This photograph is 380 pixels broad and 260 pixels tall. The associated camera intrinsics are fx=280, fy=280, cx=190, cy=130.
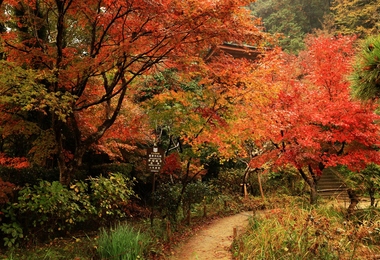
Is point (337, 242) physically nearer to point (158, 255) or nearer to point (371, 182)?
point (158, 255)

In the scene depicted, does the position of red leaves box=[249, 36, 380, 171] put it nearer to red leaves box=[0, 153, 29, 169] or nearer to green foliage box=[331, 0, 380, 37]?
red leaves box=[0, 153, 29, 169]

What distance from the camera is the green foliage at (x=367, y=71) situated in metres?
2.54

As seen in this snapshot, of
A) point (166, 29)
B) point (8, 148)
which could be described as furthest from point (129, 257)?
point (8, 148)

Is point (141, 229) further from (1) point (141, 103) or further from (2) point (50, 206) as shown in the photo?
(1) point (141, 103)

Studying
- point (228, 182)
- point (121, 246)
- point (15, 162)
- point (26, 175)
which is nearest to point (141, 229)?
point (121, 246)

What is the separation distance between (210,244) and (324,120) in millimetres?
4217

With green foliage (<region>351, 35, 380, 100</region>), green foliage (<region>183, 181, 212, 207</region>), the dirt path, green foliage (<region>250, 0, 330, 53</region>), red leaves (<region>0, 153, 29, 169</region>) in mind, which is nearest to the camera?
green foliage (<region>351, 35, 380, 100</region>)

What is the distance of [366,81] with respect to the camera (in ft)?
8.79

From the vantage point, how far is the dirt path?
5778 mm

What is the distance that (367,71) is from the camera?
2643 mm

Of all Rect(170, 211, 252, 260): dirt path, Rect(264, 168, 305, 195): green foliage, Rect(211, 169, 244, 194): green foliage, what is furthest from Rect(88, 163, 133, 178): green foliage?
Rect(264, 168, 305, 195): green foliage

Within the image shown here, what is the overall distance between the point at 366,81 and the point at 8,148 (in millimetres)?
9929

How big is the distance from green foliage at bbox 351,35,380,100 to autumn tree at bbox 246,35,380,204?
4349 mm

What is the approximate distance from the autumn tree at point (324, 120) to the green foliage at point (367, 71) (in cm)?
435
